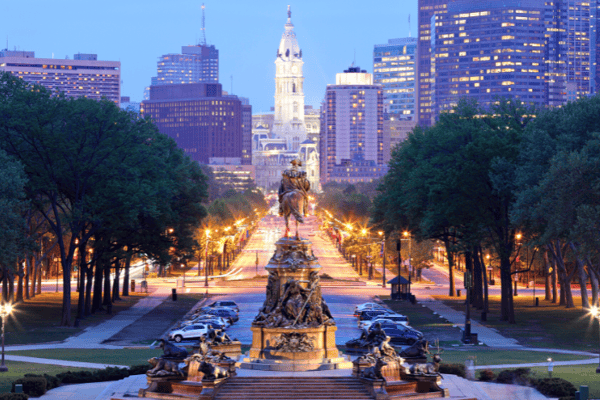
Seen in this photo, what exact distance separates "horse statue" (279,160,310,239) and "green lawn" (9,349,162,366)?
13.7 metres

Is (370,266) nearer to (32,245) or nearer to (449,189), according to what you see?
(449,189)

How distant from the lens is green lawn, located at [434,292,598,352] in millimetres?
56584

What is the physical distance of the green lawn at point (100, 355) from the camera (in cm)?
4522

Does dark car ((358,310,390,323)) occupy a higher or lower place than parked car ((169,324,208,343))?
higher

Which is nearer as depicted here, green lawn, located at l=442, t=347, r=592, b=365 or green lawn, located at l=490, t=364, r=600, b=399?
green lawn, located at l=490, t=364, r=600, b=399

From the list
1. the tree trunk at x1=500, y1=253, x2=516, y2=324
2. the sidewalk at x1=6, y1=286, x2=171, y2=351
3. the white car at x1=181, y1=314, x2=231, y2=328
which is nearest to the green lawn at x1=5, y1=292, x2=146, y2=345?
the sidewalk at x1=6, y1=286, x2=171, y2=351

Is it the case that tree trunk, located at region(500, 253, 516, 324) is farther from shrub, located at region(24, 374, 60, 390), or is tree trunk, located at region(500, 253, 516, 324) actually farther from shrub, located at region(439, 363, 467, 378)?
shrub, located at region(24, 374, 60, 390)

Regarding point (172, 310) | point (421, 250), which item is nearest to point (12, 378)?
point (172, 310)

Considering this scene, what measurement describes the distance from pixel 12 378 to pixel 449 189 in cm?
4083

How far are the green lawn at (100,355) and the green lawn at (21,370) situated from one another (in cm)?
295

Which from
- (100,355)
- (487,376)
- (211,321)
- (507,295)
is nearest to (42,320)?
(211,321)

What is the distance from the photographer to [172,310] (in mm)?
76750

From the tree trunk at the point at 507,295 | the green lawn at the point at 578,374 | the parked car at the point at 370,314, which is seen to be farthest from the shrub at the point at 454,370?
the tree trunk at the point at 507,295

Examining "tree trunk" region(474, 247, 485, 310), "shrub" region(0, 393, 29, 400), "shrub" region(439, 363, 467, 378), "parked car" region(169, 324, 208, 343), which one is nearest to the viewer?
"shrub" region(0, 393, 29, 400)
